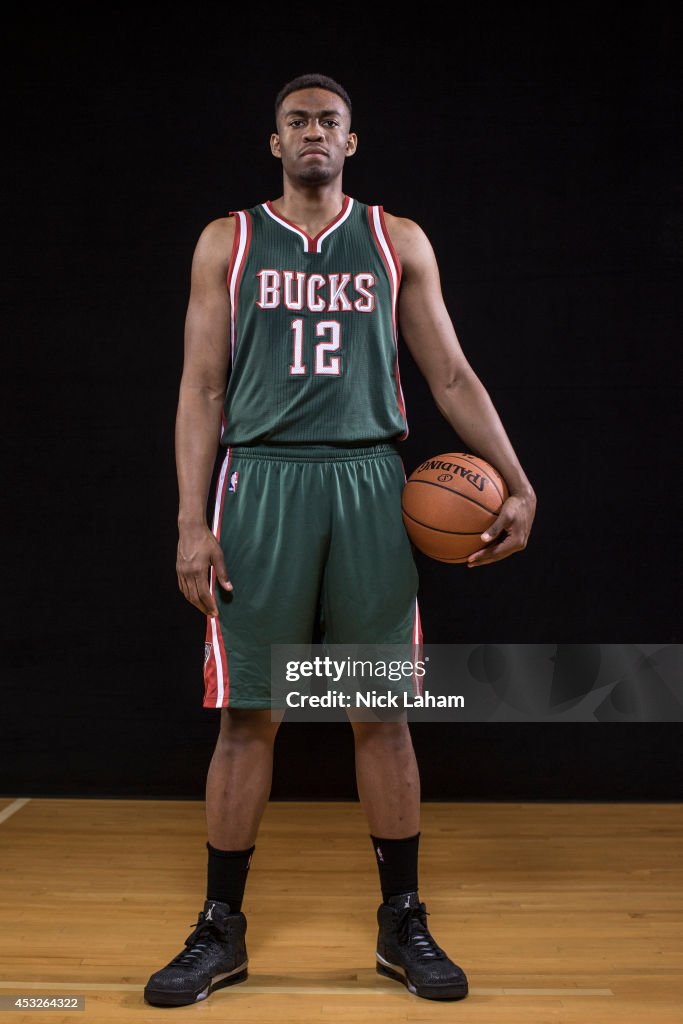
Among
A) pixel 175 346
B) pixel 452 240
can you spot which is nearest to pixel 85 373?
pixel 175 346

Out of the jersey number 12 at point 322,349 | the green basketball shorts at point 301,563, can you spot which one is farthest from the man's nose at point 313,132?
the green basketball shorts at point 301,563

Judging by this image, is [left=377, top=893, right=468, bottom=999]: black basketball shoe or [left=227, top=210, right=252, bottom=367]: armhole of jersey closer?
[left=377, top=893, right=468, bottom=999]: black basketball shoe

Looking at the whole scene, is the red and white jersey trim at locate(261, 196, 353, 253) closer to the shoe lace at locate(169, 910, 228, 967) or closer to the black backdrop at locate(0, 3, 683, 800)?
the black backdrop at locate(0, 3, 683, 800)

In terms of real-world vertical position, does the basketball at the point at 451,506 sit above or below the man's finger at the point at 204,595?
above

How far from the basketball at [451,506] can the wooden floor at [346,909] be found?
0.83 m

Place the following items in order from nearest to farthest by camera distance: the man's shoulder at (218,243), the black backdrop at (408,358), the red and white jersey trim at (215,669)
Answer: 1. the red and white jersey trim at (215,669)
2. the man's shoulder at (218,243)
3. the black backdrop at (408,358)

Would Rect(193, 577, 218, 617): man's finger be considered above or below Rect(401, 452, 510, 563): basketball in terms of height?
below

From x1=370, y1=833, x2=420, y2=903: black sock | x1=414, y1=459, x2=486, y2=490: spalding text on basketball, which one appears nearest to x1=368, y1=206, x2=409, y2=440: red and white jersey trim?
x1=414, y1=459, x2=486, y2=490: spalding text on basketball

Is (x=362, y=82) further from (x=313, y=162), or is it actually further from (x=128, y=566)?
(x=128, y=566)

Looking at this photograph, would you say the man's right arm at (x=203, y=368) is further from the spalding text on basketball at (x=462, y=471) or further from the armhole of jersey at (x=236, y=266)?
the spalding text on basketball at (x=462, y=471)

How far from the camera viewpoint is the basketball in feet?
6.30

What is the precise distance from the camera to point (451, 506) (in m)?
1.92

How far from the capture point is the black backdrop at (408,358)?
3008mm

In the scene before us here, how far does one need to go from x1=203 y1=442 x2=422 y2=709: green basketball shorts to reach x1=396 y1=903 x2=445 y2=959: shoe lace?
494 millimetres
